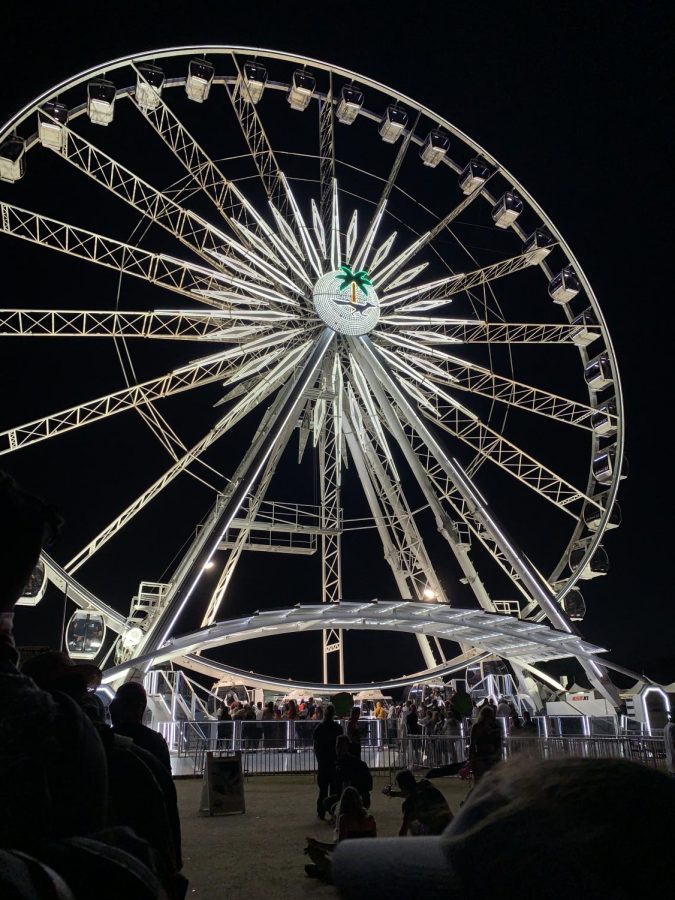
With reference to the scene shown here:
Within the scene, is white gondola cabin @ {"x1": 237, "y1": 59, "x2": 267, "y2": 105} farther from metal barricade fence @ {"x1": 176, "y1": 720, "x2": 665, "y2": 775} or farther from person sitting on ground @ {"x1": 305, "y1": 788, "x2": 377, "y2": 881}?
person sitting on ground @ {"x1": 305, "y1": 788, "x2": 377, "y2": 881}

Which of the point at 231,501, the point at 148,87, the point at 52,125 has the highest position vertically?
the point at 148,87

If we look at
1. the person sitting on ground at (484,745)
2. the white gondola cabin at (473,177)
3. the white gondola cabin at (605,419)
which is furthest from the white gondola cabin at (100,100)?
the person sitting on ground at (484,745)

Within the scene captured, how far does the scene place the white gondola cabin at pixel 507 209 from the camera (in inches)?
874

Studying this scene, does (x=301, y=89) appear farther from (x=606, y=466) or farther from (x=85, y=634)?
(x=85, y=634)

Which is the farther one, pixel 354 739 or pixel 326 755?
pixel 354 739

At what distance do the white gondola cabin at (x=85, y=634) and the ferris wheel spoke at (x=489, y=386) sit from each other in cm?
1132

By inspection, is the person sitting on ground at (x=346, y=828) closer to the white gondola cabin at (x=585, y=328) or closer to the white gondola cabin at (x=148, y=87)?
the white gondola cabin at (x=148, y=87)

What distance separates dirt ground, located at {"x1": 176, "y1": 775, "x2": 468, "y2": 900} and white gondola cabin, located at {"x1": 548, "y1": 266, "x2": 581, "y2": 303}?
15.9 m

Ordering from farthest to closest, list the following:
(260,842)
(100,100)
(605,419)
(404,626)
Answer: (605,419), (404,626), (100,100), (260,842)

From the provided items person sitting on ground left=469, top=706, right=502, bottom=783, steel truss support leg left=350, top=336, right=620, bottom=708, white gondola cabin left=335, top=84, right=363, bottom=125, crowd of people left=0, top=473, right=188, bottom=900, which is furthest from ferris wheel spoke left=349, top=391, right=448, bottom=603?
crowd of people left=0, top=473, right=188, bottom=900

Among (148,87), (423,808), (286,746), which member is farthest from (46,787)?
(148,87)

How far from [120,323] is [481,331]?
35.5ft

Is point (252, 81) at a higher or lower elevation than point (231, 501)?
higher

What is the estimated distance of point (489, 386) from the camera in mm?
22000
